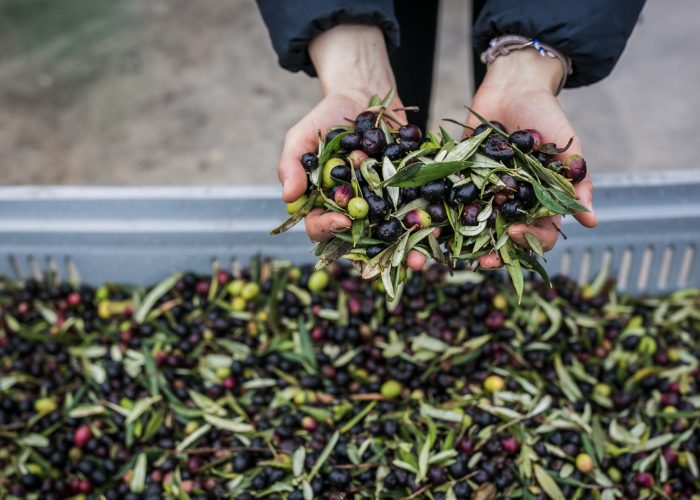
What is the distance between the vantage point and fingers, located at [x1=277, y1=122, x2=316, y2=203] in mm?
1506

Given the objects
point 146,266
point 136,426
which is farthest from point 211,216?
point 136,426

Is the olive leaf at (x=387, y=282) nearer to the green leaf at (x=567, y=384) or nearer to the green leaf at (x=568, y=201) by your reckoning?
the green leaf at (x=568, y=201)

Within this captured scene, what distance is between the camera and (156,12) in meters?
4.73

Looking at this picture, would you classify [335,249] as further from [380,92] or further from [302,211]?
[380,92]

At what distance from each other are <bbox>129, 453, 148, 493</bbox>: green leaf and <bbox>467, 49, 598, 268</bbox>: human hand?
3.61ft

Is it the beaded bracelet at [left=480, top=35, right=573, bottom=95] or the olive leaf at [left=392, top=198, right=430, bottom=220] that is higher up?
the beaded bracelet at [left=480, top=35, right=573, bottom=95]

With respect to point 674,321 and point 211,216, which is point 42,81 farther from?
point 674,321

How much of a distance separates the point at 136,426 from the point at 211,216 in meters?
0.68

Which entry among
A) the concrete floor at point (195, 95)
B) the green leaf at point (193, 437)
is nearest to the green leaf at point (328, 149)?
the green leaf at point (193, 437)

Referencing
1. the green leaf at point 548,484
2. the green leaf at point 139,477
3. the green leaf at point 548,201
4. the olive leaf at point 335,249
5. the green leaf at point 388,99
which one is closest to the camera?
the green leaf at point 548,201

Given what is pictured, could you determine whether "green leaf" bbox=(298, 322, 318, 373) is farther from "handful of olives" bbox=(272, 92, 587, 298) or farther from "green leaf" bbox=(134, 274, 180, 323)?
"handful of olives" bbox=(272, 92, 587, 298)

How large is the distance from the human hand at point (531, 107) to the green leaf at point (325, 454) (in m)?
0.70

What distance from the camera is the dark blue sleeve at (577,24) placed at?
1.62 metres

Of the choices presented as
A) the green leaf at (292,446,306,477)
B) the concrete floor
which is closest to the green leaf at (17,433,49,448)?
the green leaf at (292,446,306,477)
